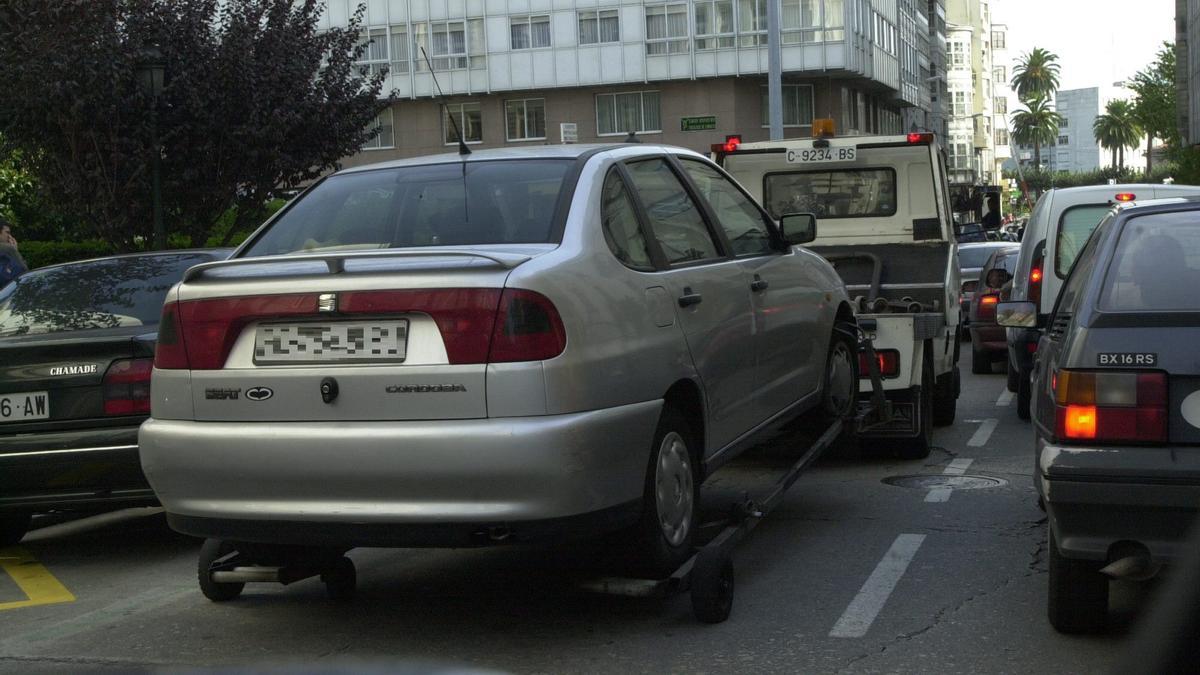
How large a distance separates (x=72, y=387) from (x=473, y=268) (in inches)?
121

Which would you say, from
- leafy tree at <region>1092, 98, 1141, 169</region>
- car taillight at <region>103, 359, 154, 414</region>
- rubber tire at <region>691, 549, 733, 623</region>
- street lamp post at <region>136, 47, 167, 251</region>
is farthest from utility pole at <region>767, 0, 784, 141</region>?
leafy tree at <region>1092, 98, 1141, 169</region>

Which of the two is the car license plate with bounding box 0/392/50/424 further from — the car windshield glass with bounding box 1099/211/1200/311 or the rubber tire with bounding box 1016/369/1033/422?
the rubber tire with bounding box 1016/369/1033/422

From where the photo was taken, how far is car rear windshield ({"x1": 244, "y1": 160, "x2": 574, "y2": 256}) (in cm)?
549

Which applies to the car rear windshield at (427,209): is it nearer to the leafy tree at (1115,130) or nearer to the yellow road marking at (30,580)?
the yellow road marking at (30,580)

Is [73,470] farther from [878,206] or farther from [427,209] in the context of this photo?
[878,206]

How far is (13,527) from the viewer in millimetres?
8039

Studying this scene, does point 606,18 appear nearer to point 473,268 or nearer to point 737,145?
point 737,145

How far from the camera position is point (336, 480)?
15.9 feet

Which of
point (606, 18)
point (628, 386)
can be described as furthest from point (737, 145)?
point (606, 18)

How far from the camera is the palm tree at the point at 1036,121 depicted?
136 m

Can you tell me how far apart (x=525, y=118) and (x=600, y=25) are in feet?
14.0

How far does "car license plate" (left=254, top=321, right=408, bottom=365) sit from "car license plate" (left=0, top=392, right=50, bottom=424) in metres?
2.45

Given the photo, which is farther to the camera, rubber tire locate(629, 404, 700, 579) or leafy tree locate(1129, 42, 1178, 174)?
leafy tree locate(1129, 42, 1178, 174)

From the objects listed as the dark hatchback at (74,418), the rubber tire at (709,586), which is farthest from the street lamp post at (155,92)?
the rubber tire at (709,586)
